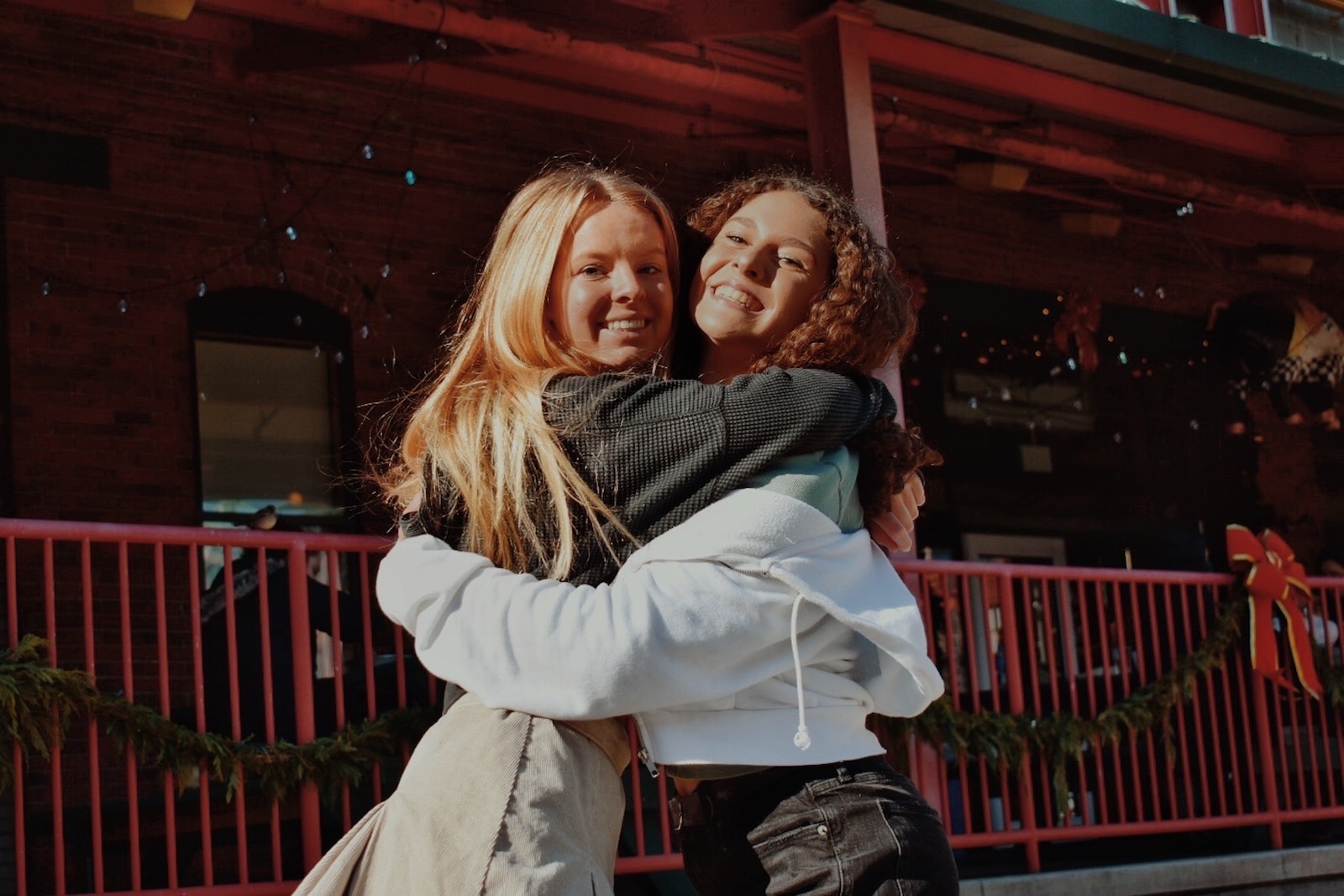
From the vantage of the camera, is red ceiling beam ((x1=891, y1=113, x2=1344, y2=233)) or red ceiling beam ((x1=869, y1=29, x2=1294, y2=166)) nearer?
red ceiling beam ((x1=869, y1=29, x2=1294, y2=166))

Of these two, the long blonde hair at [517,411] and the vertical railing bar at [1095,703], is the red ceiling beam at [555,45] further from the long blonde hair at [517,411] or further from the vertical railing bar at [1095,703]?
the long blonde hair at [517,411]

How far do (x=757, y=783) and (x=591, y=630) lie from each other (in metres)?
0.50

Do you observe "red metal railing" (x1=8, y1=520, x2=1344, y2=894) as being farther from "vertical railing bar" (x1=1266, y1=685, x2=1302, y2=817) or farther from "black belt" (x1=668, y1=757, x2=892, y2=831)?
"black belt" (x1=668, y1=757, x2=892, y2=831)

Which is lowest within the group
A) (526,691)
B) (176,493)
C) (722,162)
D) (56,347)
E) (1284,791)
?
(1284,791)

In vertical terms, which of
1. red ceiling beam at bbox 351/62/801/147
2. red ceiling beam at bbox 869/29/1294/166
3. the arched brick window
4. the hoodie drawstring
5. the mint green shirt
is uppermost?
red ceiling beam at bbox 351/62/801/147

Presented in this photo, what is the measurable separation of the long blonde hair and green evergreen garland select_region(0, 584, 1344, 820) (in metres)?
2.69

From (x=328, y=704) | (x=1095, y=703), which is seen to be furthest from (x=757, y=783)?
(x=1095, y=703)

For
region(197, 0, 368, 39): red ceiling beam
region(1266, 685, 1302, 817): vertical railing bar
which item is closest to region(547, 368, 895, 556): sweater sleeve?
region(197, 0, 368, 39): red ceiling beam

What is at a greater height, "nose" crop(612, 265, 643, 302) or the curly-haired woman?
"nose" crop(612, 265, 643, 302)

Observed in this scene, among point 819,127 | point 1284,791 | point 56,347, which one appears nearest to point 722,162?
point 819,127

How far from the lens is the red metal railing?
5.36 meters

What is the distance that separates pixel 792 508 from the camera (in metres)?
2.35

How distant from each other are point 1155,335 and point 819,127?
641cm

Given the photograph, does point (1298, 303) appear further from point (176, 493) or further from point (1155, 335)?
point (176, 493)
